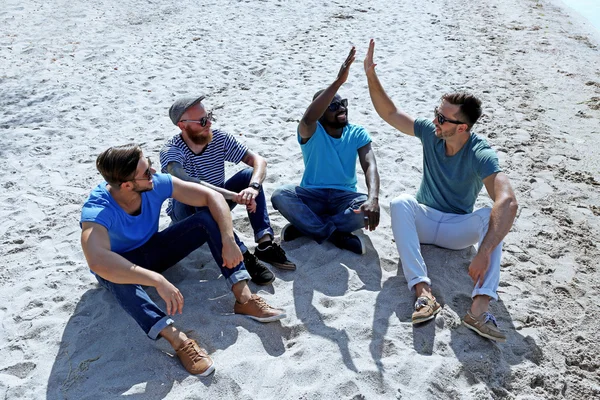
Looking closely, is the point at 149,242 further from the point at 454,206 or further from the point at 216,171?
the point at 454,206

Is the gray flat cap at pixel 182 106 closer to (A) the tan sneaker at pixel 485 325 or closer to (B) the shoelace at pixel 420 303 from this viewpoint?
(B) the shoelace at pixel 420 303

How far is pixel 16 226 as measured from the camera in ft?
16.0

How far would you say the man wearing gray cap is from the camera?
14.0ft

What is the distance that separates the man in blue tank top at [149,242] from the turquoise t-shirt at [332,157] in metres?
1.12

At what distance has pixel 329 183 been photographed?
15.7 feet

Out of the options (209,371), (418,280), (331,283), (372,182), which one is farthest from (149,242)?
(418,280)

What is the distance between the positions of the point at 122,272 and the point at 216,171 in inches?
56.9

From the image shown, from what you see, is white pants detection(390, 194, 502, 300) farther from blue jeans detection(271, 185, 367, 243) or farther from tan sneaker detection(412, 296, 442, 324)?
blue jeans detection(271, 185, 367, 243)

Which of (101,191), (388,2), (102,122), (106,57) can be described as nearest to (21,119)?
(102,122)

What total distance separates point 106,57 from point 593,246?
22.6 ft

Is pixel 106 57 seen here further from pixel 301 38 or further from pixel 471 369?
pixel 471 369

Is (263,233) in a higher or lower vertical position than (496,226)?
lower

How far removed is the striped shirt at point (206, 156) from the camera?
14.4 feet

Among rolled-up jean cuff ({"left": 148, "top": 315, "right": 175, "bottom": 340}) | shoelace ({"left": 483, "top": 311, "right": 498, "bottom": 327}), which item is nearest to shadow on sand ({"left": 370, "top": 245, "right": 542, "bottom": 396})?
shoelace ({"left": 483, "top": 311, "right": 498, "bottom": 327})
